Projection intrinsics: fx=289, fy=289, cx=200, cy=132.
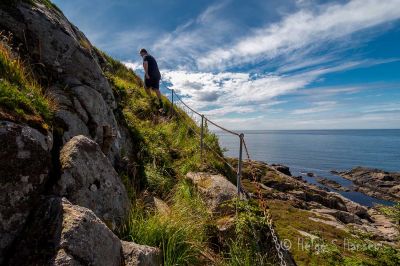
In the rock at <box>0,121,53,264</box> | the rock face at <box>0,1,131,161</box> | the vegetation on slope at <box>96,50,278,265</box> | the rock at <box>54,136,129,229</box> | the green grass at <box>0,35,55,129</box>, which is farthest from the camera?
the rock face at <box>0,1,131,161</box>

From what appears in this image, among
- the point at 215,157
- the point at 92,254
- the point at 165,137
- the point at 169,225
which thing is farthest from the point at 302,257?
the point at 92,254

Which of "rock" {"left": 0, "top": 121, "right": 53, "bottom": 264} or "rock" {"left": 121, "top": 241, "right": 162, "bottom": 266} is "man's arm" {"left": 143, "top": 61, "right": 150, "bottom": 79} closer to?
"rock" {"left": 0, "top": 121, "right": 53, "bottom": 264}

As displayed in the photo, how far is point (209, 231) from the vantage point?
596 centimetres

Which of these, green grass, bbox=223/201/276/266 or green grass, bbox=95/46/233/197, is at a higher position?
green grass, bbox=95/46/233/197

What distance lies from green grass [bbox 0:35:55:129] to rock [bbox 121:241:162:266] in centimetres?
219

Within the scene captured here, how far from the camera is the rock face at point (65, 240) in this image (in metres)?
3.03

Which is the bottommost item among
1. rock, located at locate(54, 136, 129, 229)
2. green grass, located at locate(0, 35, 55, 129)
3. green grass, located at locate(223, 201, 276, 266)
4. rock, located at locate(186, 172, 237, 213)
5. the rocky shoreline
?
the rocky shoreline

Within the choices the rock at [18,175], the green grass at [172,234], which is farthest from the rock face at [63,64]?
the rock at [18,175]

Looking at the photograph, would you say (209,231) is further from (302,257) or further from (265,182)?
(265,182)

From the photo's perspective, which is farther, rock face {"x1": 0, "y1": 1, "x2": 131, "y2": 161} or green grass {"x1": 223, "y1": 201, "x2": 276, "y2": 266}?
rock face {"x1": 0, "y1": 1, "x2": 131, "y2": 161}

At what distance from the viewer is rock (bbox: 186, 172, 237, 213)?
6.64m

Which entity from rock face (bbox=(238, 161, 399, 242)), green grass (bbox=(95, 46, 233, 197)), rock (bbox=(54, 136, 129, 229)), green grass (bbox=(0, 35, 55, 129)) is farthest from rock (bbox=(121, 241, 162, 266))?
rock face (bbox=(238, 161, 399, 242))

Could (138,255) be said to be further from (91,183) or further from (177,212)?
(177,212)

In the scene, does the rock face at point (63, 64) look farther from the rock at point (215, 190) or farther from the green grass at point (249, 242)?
the green grass at point (249, 242)
